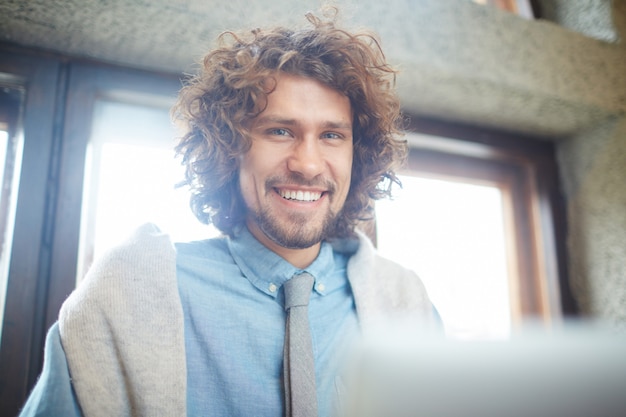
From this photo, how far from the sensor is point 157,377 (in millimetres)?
843

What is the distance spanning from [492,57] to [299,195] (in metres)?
0.90

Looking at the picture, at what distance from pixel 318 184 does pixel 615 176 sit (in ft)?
4.15

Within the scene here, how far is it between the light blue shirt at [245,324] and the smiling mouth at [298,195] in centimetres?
13

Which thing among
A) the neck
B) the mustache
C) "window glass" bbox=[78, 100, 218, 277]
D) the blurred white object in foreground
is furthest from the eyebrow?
the blurred white object in foreground

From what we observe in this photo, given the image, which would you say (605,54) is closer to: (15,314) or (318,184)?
(318,184)

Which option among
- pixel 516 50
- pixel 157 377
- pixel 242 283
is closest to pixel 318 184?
pixel 242 283

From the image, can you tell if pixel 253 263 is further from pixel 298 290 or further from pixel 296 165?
pixel 296 165

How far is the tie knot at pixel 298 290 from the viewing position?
1.02 m

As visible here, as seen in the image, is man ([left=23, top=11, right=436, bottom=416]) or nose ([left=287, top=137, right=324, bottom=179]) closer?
man ([left=23, top=11, right=436, bottom=416])

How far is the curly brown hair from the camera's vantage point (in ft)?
3.68

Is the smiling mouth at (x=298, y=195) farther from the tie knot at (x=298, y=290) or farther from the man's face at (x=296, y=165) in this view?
the tie knot at (x=298, y=290)

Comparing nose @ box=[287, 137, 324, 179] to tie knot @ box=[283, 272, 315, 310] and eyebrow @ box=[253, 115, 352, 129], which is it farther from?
tie knot @ box=[283, 272, 315, 310]

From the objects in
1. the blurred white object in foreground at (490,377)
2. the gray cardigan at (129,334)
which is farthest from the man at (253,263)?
the blurred white object in foreground at (490,377)

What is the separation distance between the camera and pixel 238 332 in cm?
98
